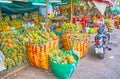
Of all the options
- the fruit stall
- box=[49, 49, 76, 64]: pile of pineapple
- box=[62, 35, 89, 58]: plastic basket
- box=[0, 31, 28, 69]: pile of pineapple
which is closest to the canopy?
the fruit stall

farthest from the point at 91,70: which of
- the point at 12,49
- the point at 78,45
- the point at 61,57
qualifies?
the point at 12,49

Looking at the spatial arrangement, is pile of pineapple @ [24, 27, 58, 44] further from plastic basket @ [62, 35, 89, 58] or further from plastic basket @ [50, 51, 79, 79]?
plastic basket @ [62, 35, 89, 58]

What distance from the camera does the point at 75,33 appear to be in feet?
27.2

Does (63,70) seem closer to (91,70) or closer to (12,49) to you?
(91,70)

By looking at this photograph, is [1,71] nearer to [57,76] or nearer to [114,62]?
[57,76]

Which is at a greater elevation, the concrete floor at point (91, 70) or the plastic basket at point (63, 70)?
the plastic basket at point (63, 70)

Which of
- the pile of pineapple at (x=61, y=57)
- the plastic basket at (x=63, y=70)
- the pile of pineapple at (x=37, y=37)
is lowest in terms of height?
the plastic basket at (x=63, y=70)

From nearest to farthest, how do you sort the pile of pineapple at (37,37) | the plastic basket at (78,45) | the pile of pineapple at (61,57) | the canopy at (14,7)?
1. the pile of pineapple at (61,57)
2. the pile of pineapple at (37,37)
3. the plastic basket at (78,45)
4. the canopy at (14,7)

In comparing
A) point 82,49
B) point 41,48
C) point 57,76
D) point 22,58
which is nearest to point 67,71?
point 57,76

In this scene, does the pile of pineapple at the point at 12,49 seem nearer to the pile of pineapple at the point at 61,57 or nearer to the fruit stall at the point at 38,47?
Answer: the fruit stall at the point at 38,47

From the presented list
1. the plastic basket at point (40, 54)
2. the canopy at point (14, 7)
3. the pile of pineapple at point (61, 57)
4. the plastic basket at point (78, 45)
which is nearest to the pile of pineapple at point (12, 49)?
the plastic basket at point (40, 54)

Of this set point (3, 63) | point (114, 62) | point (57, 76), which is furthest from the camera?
point (114, 62)

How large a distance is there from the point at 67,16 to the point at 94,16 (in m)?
4.25

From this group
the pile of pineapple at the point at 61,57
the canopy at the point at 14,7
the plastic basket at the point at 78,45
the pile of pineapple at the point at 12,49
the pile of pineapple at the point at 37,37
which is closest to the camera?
the pile of pineapple at the point at 61,57
